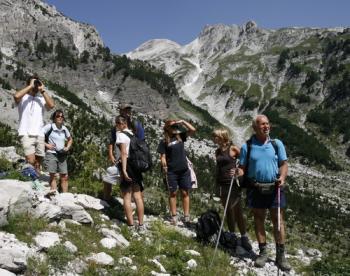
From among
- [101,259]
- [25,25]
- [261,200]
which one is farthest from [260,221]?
[25,25]

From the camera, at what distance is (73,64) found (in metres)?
95.6

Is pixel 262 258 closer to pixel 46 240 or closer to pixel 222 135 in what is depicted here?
pixel 222 135

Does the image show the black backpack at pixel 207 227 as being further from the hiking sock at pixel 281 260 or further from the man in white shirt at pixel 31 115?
the man in white shirt at pixel 31 115

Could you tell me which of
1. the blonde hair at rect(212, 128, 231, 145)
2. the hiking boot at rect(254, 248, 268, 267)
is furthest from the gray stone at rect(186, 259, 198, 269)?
the blonde hair at rect(212, 128, 231, 145)

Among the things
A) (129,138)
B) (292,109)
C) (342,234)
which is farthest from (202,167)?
(292,109)

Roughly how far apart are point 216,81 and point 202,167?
135 m

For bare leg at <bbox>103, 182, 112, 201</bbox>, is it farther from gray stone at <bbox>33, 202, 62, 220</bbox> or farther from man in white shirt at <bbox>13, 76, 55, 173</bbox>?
gray stone at <bbox>33, 202, 62, 220</bbox>

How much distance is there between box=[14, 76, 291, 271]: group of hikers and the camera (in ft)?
27.6

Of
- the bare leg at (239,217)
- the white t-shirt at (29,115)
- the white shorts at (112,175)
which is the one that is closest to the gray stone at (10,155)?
the white shorts at (112,175)

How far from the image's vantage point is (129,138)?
948cm

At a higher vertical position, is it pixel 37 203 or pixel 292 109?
pixel 292 109

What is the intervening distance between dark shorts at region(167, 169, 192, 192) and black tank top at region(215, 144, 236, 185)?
83cm

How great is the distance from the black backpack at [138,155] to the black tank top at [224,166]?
1480 millimetres

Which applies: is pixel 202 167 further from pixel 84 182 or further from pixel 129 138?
pixel 129 138
